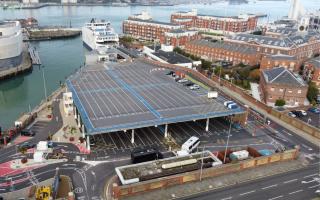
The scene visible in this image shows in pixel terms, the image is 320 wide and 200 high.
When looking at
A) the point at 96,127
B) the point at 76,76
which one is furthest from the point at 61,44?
the point at 96,127

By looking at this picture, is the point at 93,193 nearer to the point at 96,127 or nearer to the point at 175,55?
the point at 96,127

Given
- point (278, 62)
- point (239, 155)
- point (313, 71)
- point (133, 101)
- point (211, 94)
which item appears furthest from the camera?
point (278, 62)

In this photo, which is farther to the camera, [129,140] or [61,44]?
[61,44]

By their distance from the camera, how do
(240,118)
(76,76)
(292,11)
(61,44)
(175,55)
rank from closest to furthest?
(240,118), (76,76), (175,55), (61,44), (292,11)

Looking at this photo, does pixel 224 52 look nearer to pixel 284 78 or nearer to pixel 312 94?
pixel 284 78

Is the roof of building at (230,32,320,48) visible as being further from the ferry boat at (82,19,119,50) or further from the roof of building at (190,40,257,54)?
the ferry boat at (82,19,119,50)

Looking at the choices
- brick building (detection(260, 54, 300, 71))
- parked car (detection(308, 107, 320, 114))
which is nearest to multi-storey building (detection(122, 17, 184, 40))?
brick building (detection(260, 54, 300, 71))

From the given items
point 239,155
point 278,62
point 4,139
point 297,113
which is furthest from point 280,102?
point 4,139
